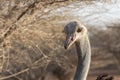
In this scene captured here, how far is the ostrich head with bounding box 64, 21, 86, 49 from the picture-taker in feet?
6.36

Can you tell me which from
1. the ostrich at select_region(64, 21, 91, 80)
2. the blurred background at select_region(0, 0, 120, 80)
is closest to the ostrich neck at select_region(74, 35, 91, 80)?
the ostrich at select_region(64, 21, 91, 80)

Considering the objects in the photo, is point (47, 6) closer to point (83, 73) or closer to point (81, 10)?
point (81, 10)

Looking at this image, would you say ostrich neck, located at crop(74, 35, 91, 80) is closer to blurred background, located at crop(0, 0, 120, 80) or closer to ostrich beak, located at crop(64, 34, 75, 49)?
ostrich beak, located at crop(64, 34, 75, 49)

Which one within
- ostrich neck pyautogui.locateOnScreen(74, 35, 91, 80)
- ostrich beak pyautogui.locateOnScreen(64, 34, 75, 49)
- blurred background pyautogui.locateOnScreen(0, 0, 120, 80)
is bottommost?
blurred background pyautogui.locateOnScreen(0, 0, 120, 80)

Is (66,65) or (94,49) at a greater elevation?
(66,65)

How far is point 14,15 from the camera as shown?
24.2 feet

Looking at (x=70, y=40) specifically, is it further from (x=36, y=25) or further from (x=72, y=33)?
(x=36, y=25)

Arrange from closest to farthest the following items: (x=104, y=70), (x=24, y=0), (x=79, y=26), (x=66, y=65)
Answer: (x=79, y=26) → (x=24, y=0) → (x=66, y=65) → (x=104, y=70)

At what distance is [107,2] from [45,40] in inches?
47.6

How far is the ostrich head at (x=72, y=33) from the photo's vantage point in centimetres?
194

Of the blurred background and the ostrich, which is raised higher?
the ostrich

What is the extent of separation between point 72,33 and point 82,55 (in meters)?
0.12

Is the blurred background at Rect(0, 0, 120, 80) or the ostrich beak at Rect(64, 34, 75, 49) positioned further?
the blurred background at Rect(0, 0, 120, 80)

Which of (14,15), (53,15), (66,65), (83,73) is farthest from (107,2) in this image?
(83,73)
